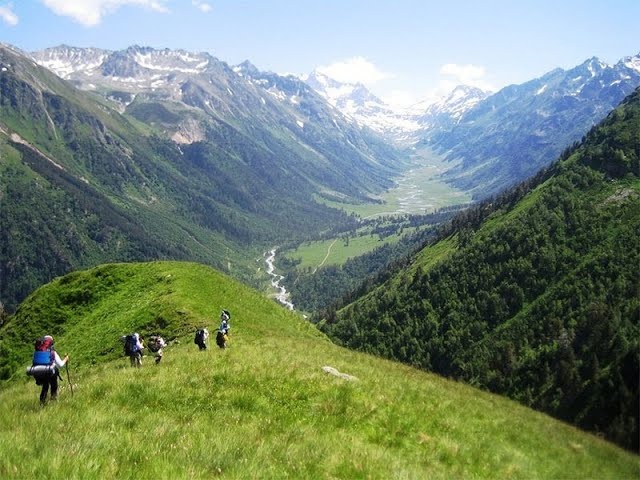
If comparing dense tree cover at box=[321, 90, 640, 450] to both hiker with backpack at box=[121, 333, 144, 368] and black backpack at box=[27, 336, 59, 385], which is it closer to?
hiker with backpack at box=[121, 333, 144, 368]

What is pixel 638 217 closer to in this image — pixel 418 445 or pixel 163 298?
pixel 163 298

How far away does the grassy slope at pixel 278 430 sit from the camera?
1076 centimetres

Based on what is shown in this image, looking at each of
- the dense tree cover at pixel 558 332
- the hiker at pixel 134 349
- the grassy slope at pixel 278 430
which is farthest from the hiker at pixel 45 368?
the dense tree cover at pixel 558 332

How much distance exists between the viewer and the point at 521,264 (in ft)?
646

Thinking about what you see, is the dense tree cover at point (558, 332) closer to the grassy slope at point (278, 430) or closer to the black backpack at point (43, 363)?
the grassy slope at point (278, 430)

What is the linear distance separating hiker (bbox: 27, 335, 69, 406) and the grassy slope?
756mm

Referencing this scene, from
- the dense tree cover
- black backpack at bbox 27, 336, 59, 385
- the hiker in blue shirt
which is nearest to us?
black backpack at bbox 27, 336, 59, 385

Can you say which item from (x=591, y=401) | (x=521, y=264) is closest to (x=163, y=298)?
(x=591, y=401)

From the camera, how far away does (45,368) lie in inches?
681

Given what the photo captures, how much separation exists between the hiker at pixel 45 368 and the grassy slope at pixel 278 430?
2.48ft

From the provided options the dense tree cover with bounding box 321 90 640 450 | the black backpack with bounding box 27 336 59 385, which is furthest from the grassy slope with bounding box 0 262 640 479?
the dense tree cover with bounding box 321 90 640 450

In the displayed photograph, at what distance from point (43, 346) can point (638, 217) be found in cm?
21030

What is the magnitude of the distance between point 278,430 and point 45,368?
326 inches

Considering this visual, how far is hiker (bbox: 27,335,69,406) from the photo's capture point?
56.6 ft
